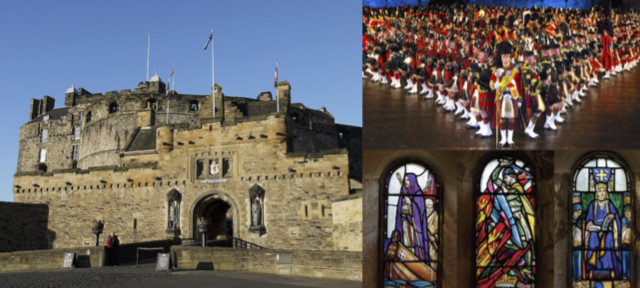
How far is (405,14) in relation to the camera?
314 inches

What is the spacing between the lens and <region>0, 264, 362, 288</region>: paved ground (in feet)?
36.9

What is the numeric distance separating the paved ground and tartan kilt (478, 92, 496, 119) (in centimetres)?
419

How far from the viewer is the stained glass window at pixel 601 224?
7.25m

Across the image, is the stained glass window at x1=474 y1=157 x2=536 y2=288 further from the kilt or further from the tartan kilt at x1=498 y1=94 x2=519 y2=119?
the kilt

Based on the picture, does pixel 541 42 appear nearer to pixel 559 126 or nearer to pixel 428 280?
pixel 559 126

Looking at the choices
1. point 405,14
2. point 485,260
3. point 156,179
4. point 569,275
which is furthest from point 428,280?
point 156,179

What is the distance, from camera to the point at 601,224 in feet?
24.0

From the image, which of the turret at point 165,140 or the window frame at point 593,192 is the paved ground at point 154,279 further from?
the turret at point 165,140

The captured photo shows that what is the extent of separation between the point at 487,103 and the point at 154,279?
862 cm

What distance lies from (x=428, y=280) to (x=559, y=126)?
8.56ft

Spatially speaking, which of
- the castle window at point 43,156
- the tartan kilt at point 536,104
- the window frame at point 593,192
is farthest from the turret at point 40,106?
the window frame at point 593,192

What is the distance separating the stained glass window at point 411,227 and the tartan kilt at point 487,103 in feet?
4.10

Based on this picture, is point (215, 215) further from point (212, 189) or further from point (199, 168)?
point (199, 168)

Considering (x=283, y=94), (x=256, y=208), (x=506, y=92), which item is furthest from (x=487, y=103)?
(x=283, y=94)
